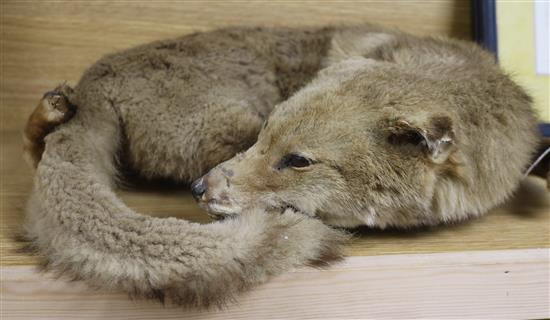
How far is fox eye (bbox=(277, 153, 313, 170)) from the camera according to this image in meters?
0.78

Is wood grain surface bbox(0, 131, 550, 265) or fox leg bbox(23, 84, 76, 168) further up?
fox leg bbox(23, 84, 76, 168)

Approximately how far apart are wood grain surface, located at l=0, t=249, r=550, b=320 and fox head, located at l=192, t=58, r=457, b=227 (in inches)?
3.4

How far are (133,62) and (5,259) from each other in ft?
1.30

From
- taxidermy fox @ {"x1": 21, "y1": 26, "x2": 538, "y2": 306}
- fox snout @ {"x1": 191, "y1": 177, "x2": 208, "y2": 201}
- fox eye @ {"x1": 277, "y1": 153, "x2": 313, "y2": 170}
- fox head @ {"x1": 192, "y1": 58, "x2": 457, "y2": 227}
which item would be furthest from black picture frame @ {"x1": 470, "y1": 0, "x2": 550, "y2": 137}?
fox snout @ {"x1": 191, "y1": 177, "x2": 208, "y2": 201}

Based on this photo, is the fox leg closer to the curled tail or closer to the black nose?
the curled tail

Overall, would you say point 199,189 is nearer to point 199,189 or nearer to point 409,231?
point 199,189

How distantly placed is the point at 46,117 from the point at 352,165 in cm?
48

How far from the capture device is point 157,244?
2.17 feet

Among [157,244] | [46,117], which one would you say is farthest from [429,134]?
[46,117]

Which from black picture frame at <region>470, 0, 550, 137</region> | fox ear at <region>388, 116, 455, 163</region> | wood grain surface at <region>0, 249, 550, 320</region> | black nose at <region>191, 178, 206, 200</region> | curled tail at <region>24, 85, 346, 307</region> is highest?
black picture frame at <region>470, 0, 550, 137</region>

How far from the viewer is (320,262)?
71 cm

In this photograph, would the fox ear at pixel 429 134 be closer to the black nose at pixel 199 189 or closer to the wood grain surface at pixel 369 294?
the wood grain surface at pixel 369 294

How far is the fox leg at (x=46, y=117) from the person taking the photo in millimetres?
881

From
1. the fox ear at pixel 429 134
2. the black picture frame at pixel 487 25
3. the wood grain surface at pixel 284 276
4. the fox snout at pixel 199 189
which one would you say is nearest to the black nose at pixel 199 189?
the fox snout at pixel 199 189
